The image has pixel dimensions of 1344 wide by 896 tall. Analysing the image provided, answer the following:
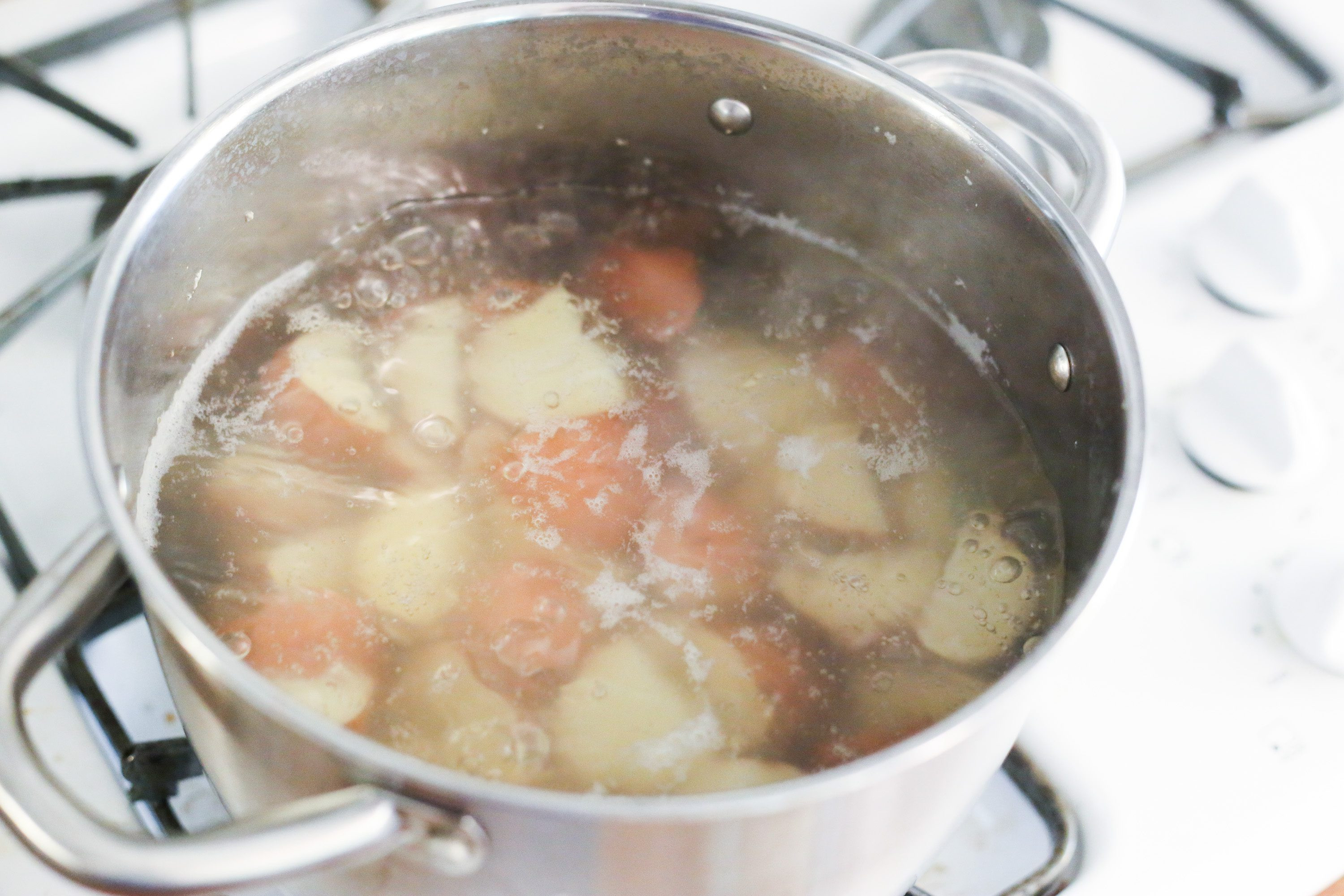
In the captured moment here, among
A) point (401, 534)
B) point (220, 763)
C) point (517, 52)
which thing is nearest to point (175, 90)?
point (517, 52)

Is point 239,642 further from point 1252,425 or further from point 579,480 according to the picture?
point 1252,425

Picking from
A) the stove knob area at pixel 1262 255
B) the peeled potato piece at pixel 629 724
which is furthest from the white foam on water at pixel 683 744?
the stove knob area at pixel 1262 255

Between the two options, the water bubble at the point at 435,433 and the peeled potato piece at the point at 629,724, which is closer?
the peeled potato piece at the point at 629,724

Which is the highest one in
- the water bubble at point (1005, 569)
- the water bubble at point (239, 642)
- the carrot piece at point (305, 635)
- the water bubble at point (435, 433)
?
the water bubble at point (435, 433)

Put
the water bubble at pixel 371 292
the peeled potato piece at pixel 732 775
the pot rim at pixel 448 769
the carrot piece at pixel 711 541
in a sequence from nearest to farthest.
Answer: the pot rim at pixel 448 769 < the peeled potato piece at pixel 732 775 < the carrot piece at pixel 711 541 < the water bubble at pixel 371 292

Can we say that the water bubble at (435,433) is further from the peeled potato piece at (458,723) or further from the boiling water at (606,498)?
the peeled potato piece at (458,723)

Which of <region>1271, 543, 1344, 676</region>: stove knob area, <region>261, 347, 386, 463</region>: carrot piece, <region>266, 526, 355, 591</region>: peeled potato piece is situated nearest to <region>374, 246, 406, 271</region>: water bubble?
<region>261, 347, 386, 463</region>: carrot piece

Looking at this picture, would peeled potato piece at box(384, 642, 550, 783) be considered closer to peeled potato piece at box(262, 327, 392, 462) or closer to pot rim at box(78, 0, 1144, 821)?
pot rim at box(78, 0, 1144, 821)
